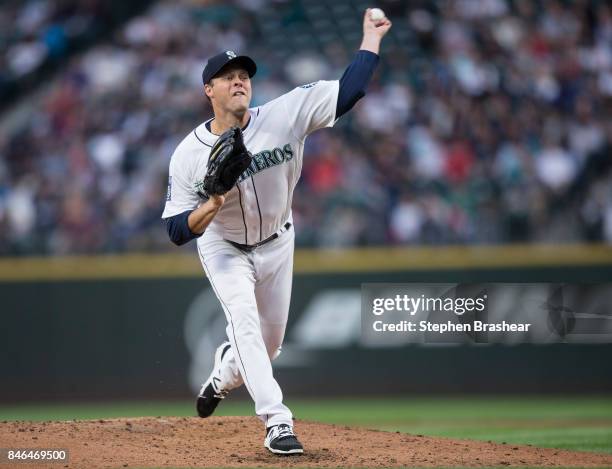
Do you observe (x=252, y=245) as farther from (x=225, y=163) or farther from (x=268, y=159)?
(x=225, y=163)

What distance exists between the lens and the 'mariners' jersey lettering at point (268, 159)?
5398mm

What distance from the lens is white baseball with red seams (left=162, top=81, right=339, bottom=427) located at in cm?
533

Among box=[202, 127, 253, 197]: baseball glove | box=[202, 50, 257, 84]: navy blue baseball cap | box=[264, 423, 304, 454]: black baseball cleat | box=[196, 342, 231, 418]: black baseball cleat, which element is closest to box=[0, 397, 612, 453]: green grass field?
box=[196, 342, 231, 418]: black baseball cleat

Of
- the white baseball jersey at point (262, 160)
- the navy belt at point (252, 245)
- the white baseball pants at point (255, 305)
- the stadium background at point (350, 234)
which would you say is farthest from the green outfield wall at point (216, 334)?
the white baseball jersey at point (262, 160)

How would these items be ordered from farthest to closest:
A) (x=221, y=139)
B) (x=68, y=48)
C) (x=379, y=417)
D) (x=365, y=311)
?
(x=68, y=48)
(x=365, y=311)
(x=379, y=417)
(x=221, y=139)

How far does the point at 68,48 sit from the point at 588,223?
24.0 ft

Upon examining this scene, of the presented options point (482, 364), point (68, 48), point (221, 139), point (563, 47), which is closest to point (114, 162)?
point (68, 48)

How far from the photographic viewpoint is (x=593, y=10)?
43.8 feet

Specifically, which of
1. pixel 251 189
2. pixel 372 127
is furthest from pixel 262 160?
pixel 372 127

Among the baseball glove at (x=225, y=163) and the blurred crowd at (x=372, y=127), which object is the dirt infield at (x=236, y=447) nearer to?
the baseball glove at (x=225, y=163)

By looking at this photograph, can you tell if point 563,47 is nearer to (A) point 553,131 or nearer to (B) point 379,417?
(A) point 553,131

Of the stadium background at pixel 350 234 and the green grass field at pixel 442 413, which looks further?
the stadium background at pixel 350 234

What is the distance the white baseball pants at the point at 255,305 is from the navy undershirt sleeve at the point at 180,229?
0.41m

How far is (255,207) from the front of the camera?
18.0ft
